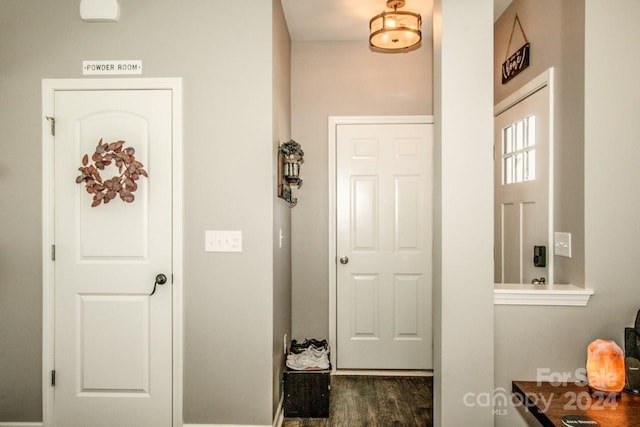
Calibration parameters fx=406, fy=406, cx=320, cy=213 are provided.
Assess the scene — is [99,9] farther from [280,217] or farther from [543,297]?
[543,297]

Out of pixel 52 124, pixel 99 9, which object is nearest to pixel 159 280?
pixel 52 124

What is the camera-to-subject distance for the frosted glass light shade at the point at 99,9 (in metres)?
2.33

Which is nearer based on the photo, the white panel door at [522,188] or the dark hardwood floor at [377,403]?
the white panel door at [522,188]

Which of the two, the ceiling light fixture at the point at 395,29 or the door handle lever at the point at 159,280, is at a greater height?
the ceiling light fixture at the point at 395,29

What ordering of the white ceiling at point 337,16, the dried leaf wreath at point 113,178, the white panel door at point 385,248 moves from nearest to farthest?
the dried leaf wreath at point 113,178, the white ceiling at point 337,16, the white panel door at point 385,248

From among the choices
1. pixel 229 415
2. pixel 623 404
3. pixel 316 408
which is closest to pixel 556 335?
pixel 623 404

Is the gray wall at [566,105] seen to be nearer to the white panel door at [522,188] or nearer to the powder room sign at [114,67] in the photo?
the white panel door at [522,188]

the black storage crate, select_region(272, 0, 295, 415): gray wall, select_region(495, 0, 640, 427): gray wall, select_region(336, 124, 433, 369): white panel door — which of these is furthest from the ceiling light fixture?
the black storage crate

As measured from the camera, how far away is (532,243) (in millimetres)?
2479

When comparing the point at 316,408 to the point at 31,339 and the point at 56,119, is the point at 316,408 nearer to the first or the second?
the point at 31,339

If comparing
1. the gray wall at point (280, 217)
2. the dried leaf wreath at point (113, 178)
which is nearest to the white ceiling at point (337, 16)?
the gray wall at point (280, 217)

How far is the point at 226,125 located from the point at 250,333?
1226 millimetres

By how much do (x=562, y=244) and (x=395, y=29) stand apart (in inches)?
63.6

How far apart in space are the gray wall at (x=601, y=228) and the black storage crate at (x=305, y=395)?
110cm
